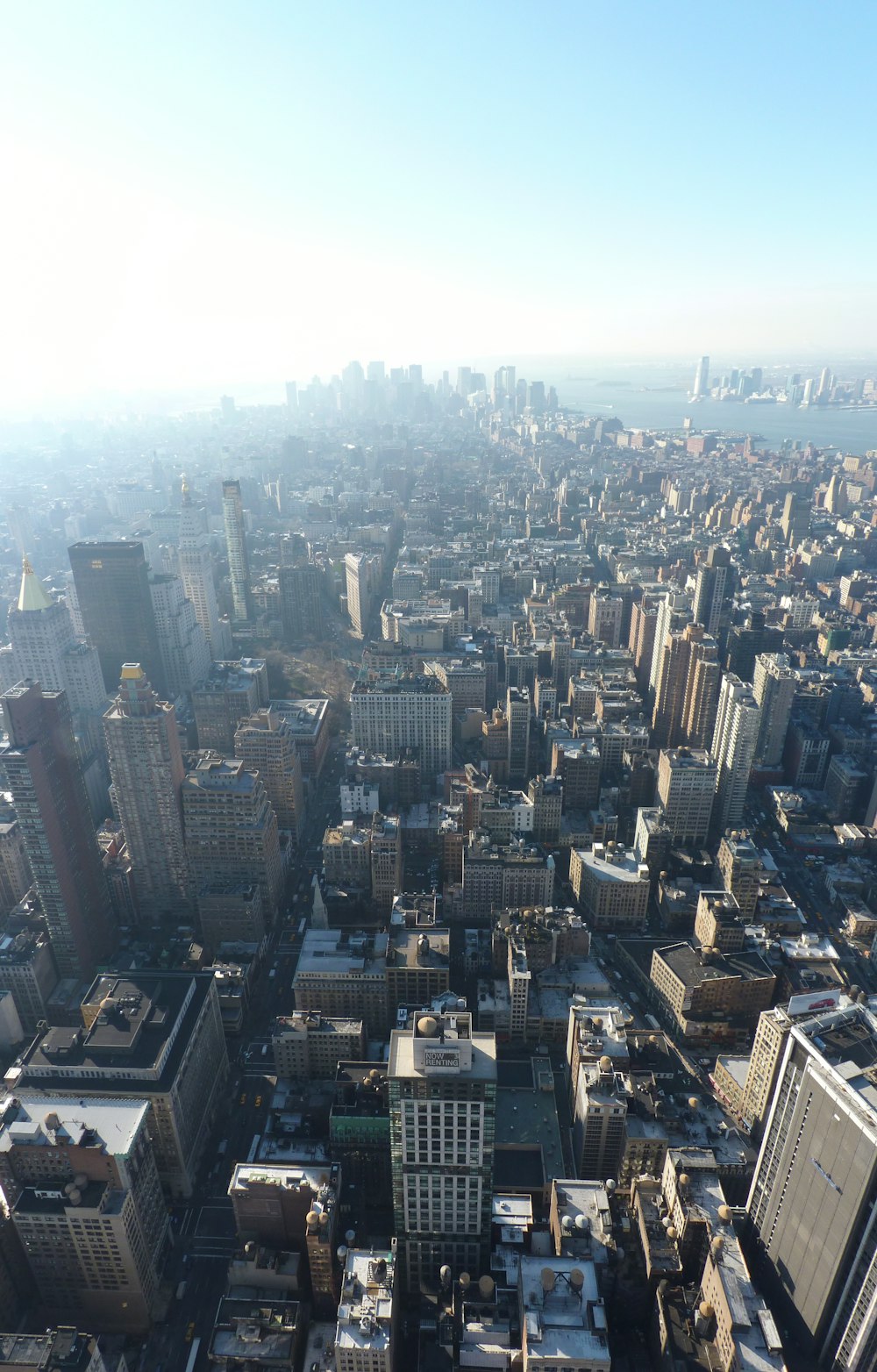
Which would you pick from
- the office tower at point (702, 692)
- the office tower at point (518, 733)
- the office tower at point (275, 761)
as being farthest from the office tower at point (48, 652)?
the office tower at point (702, 692)

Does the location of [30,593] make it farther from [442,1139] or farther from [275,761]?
[442,1139]

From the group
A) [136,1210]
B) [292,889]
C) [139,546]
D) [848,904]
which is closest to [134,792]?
[292,889]

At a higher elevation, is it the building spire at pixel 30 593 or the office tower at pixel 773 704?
the building spire at pixel 30 593

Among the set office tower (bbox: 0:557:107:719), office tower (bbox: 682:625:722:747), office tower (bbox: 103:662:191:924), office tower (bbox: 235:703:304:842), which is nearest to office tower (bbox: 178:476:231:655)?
office tower (bbox: 0:557:107:719)

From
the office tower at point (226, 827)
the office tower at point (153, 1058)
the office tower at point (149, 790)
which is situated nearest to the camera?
the office tower at point (153, 1058)

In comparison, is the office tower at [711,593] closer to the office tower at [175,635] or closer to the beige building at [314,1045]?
the office tower at [175,635]
